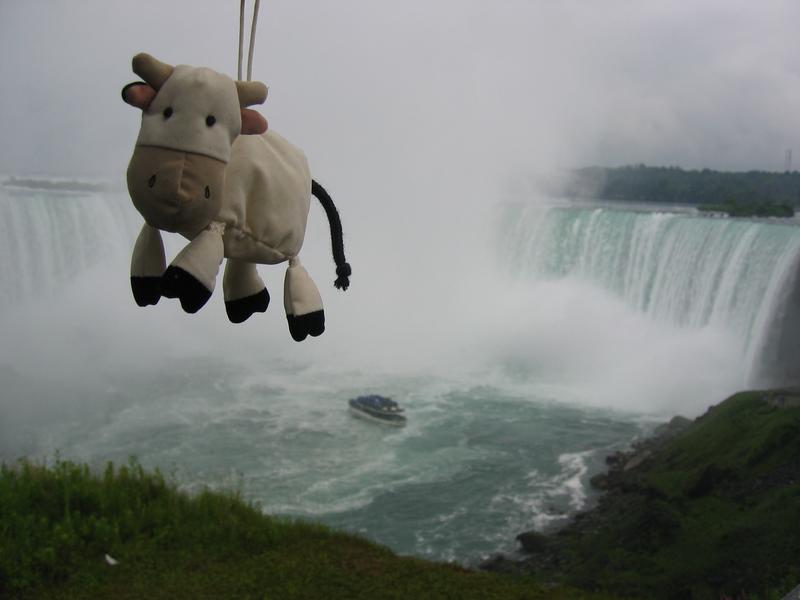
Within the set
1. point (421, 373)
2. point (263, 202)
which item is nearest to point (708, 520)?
point (263, 202)

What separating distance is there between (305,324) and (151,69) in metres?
0.59

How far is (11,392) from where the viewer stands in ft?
49.9

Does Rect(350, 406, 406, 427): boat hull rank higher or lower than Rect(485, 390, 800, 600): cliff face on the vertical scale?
lower

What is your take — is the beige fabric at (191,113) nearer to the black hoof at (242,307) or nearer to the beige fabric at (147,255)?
the beige fabric at (147,255)

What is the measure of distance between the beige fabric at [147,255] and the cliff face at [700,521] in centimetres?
580

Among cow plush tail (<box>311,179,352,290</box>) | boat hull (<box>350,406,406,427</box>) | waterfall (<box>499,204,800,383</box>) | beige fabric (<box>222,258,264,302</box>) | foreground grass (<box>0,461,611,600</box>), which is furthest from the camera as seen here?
waterfall (<box>499,204,800,383</box>)

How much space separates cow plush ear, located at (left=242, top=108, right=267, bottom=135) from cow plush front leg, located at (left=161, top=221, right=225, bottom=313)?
24 cm

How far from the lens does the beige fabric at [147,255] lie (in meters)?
1.87

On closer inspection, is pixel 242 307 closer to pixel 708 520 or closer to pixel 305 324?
pixel 305 324

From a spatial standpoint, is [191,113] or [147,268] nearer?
[191,113]

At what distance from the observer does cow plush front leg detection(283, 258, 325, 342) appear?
6.13 feet

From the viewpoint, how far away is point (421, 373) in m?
17.8

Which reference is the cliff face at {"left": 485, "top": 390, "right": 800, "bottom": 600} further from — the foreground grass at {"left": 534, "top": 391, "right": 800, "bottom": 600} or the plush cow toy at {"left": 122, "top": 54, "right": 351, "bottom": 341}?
the plush cow toy at {"left": 122, "top": 54, "right": 351, "bottom": 341}

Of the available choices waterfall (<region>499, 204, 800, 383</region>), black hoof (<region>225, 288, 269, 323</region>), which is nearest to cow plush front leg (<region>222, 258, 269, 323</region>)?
black hoof (<region>225, 288, 269, 323</region>)
